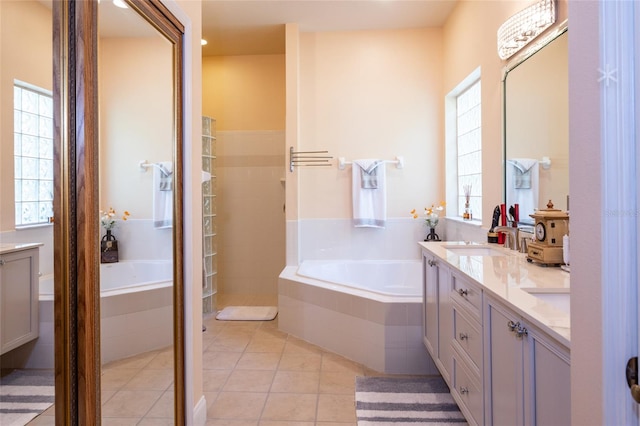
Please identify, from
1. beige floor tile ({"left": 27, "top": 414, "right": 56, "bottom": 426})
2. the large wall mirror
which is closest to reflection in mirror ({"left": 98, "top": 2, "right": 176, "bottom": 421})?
beige floor tile ({"left": 27, "top": 414, "right": 56, "bottom": 426})

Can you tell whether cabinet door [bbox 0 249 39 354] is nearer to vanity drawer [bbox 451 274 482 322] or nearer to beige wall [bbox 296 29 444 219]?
vanity drawer [bbox 451 274 482 322]

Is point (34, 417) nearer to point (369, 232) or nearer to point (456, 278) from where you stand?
point (456, 278)

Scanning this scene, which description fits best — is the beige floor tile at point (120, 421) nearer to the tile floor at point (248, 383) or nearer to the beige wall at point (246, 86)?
the tile floor at point (248, 383)

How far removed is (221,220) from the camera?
503cm

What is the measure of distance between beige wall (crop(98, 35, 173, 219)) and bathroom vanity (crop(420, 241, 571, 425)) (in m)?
1.28

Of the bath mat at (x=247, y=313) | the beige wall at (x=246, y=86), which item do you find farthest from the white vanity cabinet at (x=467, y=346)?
the beige wall at (x=246, y=86)

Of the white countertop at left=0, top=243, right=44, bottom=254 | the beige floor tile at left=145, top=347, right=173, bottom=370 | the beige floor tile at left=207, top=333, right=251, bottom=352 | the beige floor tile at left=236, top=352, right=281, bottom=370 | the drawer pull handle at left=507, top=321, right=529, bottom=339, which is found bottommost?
the beige floor tile at left=236, top=352, right=281, bottom=370

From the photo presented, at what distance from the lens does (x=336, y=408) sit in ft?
7.73

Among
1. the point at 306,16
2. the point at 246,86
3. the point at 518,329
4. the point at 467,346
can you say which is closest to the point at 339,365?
the point at 467,346

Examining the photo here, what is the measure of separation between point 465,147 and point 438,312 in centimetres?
213

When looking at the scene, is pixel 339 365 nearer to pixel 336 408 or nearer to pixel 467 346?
pixel 336 408

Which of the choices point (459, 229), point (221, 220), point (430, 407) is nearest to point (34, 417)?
point (430, 407)

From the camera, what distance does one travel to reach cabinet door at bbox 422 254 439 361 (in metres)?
2.41

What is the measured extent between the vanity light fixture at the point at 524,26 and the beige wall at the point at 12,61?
2217mm
